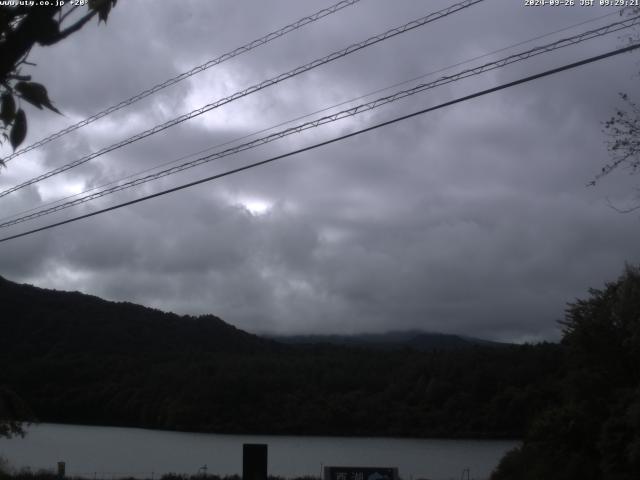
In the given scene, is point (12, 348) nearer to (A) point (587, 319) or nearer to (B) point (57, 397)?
(B) point (57, 397)

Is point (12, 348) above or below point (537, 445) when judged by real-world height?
above

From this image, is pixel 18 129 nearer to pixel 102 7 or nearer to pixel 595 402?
pixel 102 7

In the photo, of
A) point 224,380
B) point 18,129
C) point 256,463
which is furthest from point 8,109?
point 224,380

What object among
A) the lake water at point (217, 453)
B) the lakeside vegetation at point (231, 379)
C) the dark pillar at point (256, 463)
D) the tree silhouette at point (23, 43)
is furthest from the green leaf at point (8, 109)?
the lake water at point (217, 453)

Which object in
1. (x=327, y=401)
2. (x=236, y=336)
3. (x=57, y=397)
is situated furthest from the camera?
(x=236, y=336)

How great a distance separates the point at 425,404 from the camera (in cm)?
5862

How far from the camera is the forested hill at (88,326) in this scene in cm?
5303

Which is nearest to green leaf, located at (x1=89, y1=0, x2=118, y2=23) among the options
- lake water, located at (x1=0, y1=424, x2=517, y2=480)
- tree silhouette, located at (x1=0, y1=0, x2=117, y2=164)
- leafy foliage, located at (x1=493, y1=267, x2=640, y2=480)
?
tree silhouette, located at (x1=0, y1=0, x2=117, y2=164)

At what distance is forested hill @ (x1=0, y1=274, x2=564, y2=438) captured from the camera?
52938mm

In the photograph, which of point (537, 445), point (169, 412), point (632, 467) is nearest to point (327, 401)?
point (169, 412)

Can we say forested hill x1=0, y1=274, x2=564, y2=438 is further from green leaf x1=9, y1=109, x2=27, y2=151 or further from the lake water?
green leaf x1=9, y1=109, x2=27, y2=151

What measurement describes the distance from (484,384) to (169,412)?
2727 cm

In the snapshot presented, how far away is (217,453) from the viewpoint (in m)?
53.6

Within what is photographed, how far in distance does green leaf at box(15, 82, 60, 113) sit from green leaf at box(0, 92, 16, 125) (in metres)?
0.08
